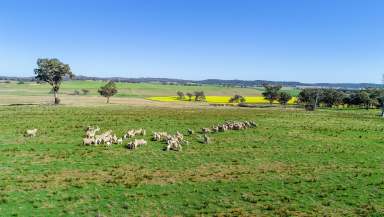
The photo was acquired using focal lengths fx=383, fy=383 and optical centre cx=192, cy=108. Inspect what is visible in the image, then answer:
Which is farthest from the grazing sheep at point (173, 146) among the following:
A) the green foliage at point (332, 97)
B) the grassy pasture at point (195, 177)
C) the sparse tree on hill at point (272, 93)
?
Answer: the green foliage at point (332, 97)

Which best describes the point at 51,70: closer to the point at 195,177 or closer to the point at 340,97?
the point at 195,177

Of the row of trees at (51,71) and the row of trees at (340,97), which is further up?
the row of trees at (51,71)

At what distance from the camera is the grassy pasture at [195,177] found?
64.7ft

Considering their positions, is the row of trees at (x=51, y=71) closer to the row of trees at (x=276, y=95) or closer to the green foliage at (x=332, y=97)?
the row of trees at (x=276, y=95)

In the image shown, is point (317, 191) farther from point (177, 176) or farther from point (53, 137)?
point (53, 137)

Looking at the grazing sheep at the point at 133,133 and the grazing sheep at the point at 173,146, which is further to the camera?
the grazing sheep at the point at 133,133

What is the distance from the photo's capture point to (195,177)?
25625mm

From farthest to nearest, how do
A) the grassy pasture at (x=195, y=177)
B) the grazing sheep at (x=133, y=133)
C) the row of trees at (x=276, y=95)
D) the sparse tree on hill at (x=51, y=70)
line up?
the row of trees at (x=276, y=95) → the sparse tree on hill at (x=51, y=70) → the grazing sheep at (x=133, y=133) → the grassy pasture at (x=195, y=177)

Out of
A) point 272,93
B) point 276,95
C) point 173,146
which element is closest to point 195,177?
point 173,146

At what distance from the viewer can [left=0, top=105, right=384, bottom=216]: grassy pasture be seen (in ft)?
64.7

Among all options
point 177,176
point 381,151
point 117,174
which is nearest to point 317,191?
point 177,176

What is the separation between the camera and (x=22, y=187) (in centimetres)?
2230

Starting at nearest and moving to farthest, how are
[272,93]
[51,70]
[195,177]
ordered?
[195,177] < [51,70] < [272,93]

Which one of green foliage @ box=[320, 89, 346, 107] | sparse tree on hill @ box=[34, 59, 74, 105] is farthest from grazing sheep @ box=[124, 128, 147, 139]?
green foliage @ box=[320, 89, 346, 107]
